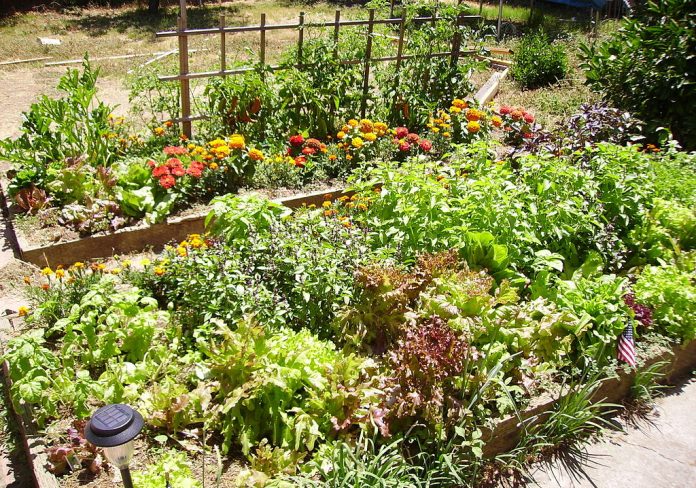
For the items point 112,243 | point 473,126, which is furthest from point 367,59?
point 112,243

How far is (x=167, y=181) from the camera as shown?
17.2 ft

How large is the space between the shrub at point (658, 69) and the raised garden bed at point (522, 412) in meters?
3.33

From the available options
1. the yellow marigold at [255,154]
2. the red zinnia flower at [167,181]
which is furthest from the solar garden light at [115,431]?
the yellow marigold at [255,154]

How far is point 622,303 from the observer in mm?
3908

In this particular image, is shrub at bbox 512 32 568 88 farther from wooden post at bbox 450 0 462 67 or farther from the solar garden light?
the solar garden light

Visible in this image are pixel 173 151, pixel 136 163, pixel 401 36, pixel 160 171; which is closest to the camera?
pixel 160 171

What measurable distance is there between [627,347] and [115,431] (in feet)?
10.1

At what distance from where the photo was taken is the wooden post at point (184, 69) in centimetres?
591

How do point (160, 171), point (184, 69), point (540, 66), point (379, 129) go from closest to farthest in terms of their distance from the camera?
point (160, 171) < point (184, 69) < point (379, 129) < point (540, 66)

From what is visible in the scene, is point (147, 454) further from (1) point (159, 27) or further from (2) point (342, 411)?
(1) point (159, 27)

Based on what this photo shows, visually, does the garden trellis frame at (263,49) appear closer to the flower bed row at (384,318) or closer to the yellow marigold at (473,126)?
the yellow marigold at (473,126)

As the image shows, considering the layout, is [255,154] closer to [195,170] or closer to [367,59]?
[195,170]

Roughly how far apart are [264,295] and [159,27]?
1126cm

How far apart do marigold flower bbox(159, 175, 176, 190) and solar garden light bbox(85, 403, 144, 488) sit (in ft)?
10.5
